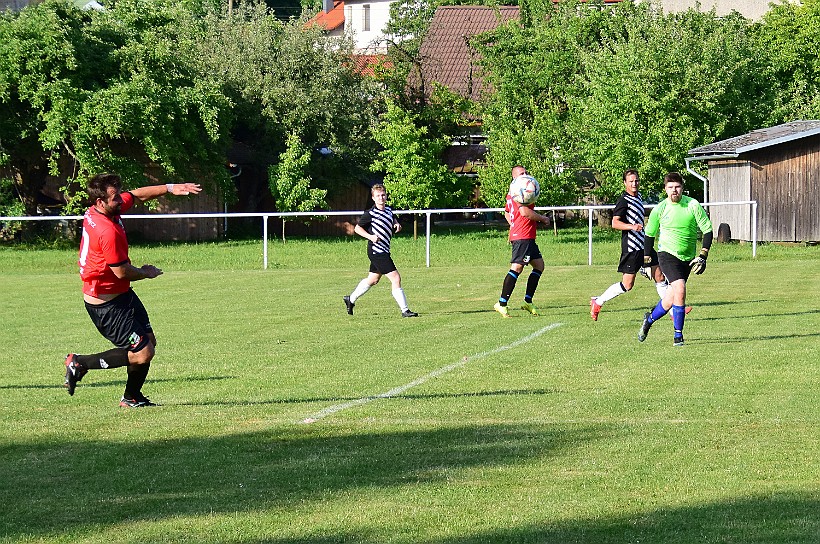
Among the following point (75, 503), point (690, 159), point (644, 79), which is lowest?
point (75, 503)

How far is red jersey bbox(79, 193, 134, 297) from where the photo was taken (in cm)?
888

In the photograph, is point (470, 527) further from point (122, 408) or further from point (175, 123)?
point (175, 123)

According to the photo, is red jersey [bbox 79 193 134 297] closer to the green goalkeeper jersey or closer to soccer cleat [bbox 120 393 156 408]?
soccer cleat [bbox 120 393 156 408]

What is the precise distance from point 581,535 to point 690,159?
32604mm

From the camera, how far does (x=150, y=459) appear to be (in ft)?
24.9

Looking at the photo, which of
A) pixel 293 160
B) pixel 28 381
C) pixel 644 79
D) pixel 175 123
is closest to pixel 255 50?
pixel 293 160

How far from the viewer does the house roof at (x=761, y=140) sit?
32156 mm

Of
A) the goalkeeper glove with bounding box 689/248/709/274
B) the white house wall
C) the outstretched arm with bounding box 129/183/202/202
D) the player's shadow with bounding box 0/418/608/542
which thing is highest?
the white house wall

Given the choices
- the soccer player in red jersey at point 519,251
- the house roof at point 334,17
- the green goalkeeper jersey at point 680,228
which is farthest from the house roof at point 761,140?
the house roof at point 334,17

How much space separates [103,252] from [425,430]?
8.95 ft

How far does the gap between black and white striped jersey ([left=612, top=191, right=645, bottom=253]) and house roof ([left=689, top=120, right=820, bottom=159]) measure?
18066 mm

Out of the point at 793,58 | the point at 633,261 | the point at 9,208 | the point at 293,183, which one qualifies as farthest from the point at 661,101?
the point at 633,261

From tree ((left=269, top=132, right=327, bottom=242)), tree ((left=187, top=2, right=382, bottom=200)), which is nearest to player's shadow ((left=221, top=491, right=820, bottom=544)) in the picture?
tree ((left=269, top=132, right=327, bottom=242))

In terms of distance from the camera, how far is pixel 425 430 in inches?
330
